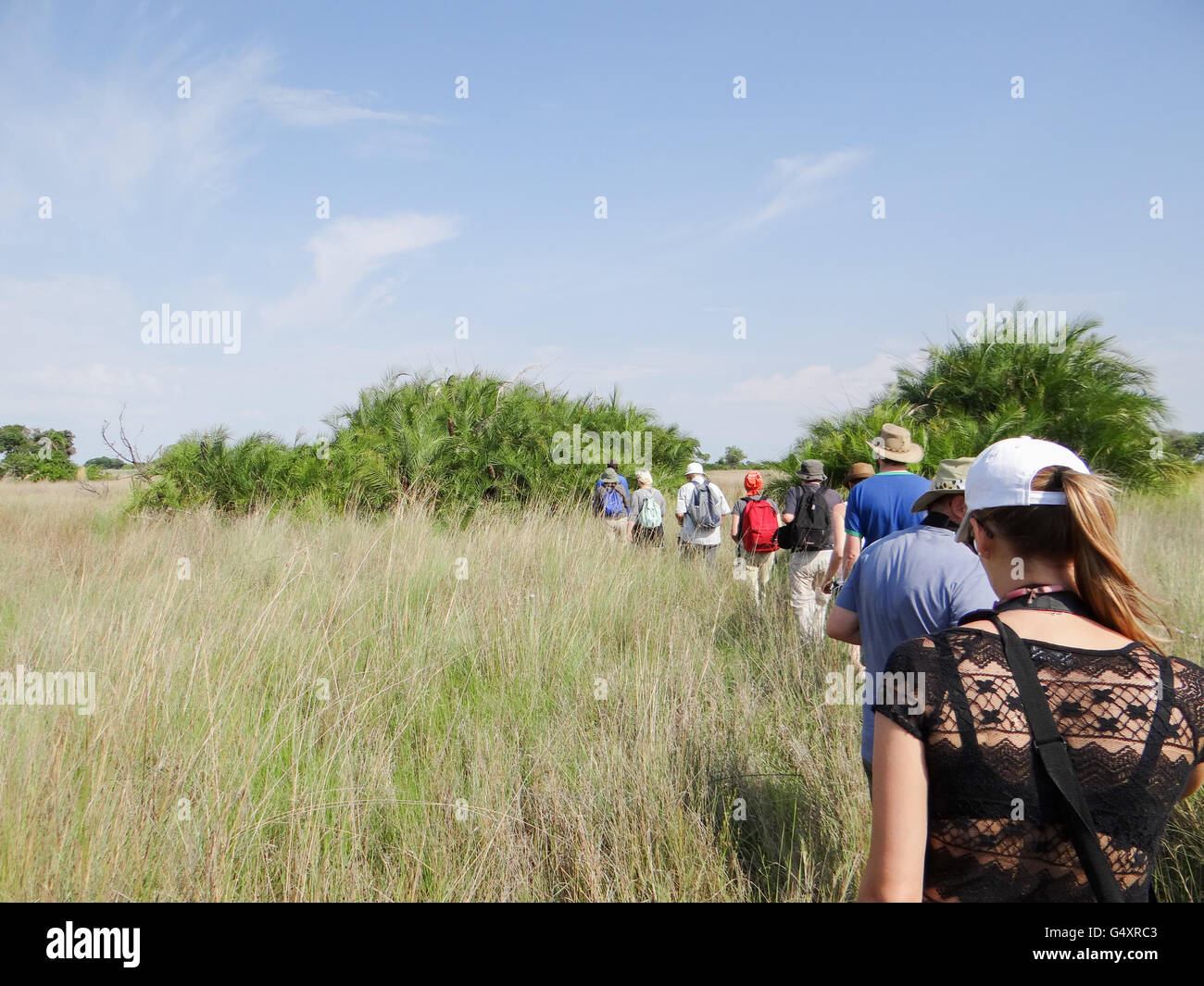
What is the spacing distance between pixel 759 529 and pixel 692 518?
1572 millimetres

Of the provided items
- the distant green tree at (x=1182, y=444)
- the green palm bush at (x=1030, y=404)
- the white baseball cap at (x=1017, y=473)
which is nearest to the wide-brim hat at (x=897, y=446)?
the white baseball cap at (x=1017, y=473)

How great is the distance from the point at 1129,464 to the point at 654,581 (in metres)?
8.95

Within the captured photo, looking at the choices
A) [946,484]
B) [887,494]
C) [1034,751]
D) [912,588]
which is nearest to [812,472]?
[887,494]

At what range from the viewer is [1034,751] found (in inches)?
50.8

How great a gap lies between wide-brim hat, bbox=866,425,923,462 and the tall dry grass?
1.53 meters

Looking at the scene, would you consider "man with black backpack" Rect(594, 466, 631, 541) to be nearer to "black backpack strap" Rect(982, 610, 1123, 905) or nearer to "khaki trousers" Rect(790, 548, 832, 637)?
"khaki trousers" Rect(790, 548, 832, 637)

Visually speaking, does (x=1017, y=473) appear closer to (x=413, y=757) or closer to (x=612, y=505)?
(x=413, y=757)

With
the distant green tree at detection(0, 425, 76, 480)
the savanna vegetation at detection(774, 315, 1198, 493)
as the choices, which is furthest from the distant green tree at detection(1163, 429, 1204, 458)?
the distant green tree at detection(0, 425, 76, 480)

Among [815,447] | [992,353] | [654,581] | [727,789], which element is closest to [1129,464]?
[992,353]

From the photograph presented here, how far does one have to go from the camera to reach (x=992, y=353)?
10953mm

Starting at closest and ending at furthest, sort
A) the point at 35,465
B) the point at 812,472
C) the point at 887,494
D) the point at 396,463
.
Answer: the point at 887,494 < the point at 812,472 < the point at 396,463 < the point at 35,465

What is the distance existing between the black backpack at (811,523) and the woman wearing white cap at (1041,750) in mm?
5515

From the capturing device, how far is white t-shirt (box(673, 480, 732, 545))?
30.3 ft

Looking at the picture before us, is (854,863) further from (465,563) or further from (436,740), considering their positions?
(465,563)
